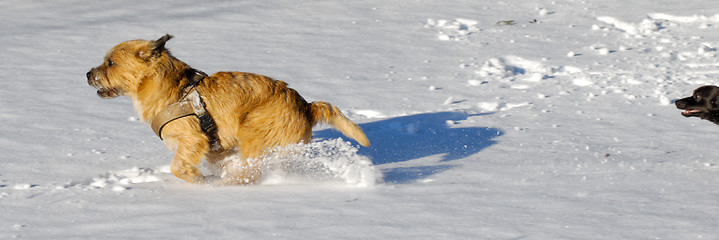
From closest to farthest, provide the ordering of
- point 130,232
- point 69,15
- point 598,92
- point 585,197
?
point 130,232
point 585,197
point 598,92
point 69,15

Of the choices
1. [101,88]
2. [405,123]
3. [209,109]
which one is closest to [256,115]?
[209,109]

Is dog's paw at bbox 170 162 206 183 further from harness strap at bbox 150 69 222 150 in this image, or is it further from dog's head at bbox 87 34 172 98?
dog's head at bbox 87 34 172 98

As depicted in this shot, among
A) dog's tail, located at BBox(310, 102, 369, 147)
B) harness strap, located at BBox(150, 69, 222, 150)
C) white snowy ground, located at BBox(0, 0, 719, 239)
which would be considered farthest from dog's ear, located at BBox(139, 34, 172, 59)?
dog's tail, located at BBox(310, 102, 369, 147)

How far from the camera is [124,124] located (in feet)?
20.7

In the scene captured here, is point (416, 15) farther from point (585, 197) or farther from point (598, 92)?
point (585, 197)

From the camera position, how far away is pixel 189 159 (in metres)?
4.90

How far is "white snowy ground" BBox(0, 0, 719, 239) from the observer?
13.3 ft

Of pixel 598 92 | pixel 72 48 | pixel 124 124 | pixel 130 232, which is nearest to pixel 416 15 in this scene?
pixel 598 92

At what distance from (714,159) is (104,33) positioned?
7.04 metres

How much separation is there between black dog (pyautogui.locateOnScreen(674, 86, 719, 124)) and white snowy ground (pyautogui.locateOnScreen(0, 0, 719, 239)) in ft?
0.56

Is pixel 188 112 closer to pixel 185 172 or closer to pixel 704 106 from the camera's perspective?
pixel 185 172

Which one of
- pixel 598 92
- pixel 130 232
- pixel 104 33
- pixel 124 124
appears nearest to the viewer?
pixel 130 232

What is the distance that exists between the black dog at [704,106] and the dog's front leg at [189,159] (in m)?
3.67

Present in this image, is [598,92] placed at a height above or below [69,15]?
below
